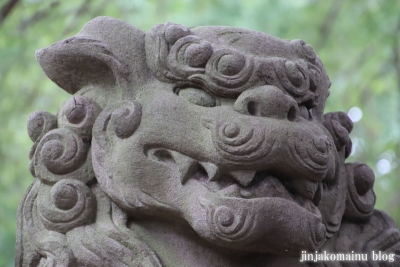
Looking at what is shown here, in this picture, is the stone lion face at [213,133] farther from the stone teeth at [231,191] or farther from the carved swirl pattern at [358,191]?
the carved swirl pattern at [358,191]

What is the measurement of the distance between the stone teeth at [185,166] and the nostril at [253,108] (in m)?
0.20

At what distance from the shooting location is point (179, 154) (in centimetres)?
166

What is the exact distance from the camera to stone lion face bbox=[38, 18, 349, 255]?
5.23 ft

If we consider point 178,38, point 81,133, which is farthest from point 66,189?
point 178,38

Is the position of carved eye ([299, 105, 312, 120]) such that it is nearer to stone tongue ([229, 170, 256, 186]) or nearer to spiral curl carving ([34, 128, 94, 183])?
stone tongue ([229, 170, 256, 186])

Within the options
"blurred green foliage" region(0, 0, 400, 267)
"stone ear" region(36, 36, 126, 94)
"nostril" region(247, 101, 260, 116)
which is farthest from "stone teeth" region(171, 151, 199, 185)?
"blurred green foliage" region(0, 0, 400, 267)

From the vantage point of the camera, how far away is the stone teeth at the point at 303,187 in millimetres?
1679

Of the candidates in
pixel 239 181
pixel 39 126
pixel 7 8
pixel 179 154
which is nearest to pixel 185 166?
pixel 179 154

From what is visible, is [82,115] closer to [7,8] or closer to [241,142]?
[241,142]

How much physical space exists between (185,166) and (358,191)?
0.67 m

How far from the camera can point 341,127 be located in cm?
196

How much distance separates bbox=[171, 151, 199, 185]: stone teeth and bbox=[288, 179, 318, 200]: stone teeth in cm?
27

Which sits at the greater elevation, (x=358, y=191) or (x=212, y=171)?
(x=358, y=191)

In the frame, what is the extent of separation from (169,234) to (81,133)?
1.27 ft
